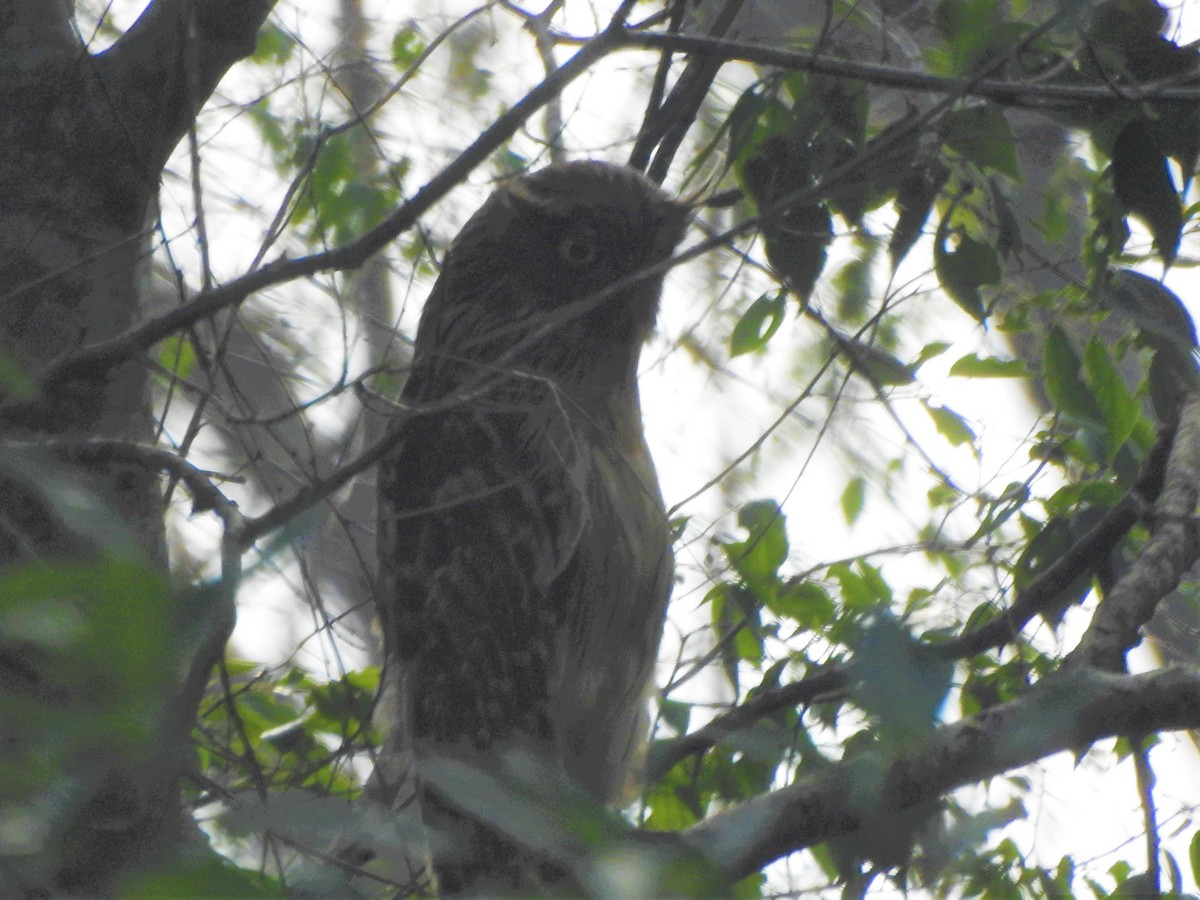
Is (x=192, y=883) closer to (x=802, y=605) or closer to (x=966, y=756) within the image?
(x=966, y=756)

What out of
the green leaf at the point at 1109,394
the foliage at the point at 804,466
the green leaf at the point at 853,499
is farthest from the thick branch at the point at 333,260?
the green leaf at the point at 853,499

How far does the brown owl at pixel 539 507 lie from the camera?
7.20 ft

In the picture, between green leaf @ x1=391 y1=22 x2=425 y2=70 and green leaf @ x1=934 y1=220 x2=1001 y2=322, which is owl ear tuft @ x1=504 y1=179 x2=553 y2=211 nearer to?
green leaf @ x1=391 y1=22 x2=425 y2=70

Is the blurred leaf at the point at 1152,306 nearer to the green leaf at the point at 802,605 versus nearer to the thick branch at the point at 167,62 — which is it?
the green leaf at the point at 802,605

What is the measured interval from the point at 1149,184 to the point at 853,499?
97 centimetres

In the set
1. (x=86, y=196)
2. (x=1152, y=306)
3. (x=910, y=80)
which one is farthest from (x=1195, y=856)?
(x=86, y=196)

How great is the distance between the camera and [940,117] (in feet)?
5.20

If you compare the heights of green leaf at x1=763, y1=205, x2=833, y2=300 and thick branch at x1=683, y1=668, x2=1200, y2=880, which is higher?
green leaf at x1=763, y1=205, x2=833, y2=300

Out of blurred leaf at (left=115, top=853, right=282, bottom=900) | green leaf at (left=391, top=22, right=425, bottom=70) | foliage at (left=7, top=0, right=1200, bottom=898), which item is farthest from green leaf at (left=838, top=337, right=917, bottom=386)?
blurred leaf at (left=115, top=853, right=282, bottom=900)

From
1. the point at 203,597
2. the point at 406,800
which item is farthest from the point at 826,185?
the point at 203,597

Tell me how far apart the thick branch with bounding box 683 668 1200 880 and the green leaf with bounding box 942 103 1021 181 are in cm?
61

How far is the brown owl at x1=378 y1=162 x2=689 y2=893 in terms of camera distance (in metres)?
2.20

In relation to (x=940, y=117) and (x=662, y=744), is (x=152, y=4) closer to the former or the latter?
(x=940, y=117)

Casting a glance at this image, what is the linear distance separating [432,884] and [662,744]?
1.69 feet
